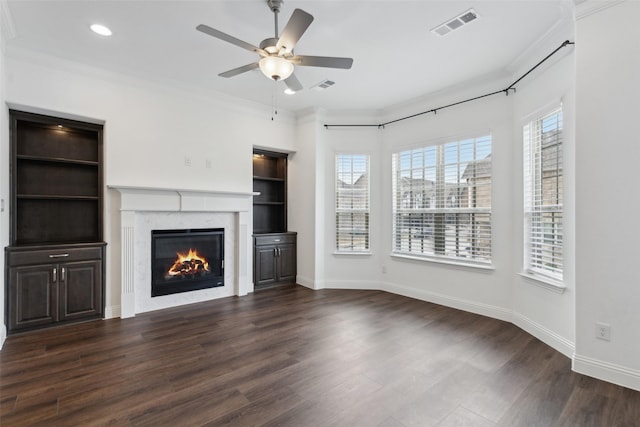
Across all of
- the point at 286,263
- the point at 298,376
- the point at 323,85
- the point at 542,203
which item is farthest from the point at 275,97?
the point at 298,376

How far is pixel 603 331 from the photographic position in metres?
2.47

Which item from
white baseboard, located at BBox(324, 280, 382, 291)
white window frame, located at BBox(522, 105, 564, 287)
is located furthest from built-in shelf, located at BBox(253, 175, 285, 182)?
white window frame, located at BBox(522, 105, 564, 287)

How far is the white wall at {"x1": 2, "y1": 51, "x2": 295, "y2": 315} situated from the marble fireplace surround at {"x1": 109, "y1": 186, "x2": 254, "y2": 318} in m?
0.14

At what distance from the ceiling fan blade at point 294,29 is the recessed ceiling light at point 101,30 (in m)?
1.90

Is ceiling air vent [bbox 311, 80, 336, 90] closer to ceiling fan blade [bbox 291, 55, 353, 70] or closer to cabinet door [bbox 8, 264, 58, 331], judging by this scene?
ceiling fan blade [bbox 291, 55, 353, 70]

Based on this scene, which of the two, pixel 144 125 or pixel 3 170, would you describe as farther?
pixel 144 125

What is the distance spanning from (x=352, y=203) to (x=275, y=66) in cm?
320

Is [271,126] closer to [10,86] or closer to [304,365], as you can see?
[10,86]

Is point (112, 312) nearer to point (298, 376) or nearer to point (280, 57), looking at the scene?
point (298, 376)

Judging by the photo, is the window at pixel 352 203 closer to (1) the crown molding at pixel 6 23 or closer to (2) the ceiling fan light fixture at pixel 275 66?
(2) the ceiling fan light fixture at pixel 275 66

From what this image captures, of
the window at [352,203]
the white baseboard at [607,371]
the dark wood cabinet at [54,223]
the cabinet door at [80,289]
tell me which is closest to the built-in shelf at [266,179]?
the window at [352,203]

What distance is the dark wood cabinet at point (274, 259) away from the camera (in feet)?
17.1

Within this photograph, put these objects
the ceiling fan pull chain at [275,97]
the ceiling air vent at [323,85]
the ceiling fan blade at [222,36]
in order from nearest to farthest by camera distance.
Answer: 1. the ceiling fan blade at [222,36]
2. the ceiling air vent at [323,85]
3. the ceiling fan pull chain at [275,97]

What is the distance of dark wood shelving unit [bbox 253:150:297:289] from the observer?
5270mm
